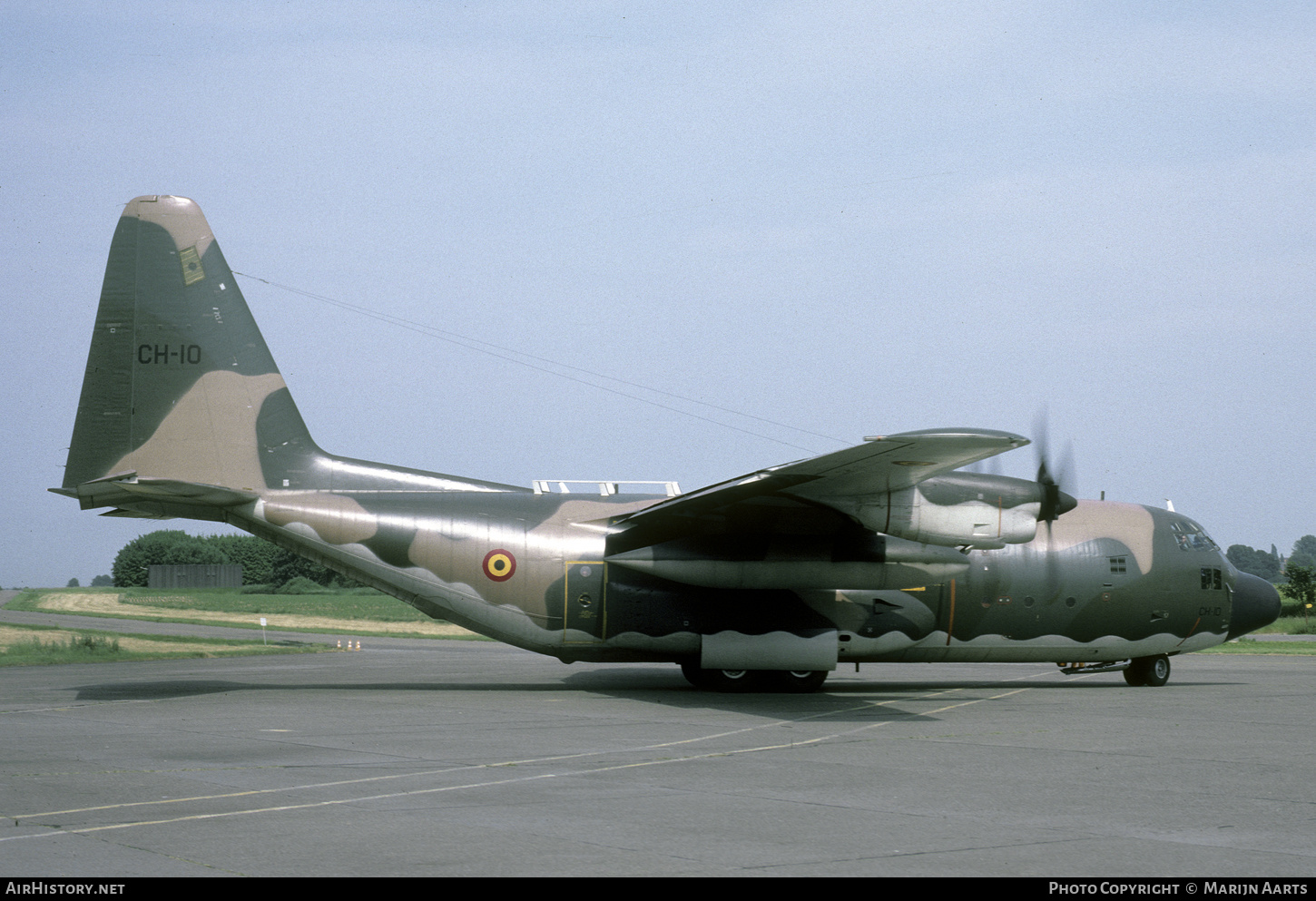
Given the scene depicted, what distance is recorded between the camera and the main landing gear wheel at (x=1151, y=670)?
21781 millimetres

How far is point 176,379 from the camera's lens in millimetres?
18969

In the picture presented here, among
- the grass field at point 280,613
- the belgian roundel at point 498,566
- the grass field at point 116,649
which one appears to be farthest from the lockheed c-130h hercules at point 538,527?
the grass field at point 280,613

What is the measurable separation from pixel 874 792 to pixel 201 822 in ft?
18.5

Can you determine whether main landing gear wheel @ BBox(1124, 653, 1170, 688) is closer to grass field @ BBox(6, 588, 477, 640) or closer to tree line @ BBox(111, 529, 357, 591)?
grass field @ BBox(6, 588, 477, 640)

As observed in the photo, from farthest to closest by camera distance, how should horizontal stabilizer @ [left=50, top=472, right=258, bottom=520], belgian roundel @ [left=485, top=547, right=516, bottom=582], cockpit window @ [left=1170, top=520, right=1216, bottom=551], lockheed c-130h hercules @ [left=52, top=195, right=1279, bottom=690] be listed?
1. cockpit window @ [left=1170, top=520, right=1216, bottom=551]
2. belgian roundel @ [left=485, top=547, right=516, bottom=582]
3. lockheed c-130h hercules @ [left=52, top=195, right=1279, bottom=690]
4. horizontal stabilizer @ [left=50, top=472, right=258, bottom=520]

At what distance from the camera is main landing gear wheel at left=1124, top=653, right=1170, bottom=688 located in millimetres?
21781

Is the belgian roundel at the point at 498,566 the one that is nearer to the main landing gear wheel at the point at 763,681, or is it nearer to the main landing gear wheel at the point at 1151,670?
the main landing gear wheel at the point at 763,681

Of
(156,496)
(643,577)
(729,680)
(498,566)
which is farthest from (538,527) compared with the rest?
(156,496)

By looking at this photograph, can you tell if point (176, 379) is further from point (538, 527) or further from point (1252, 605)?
point (1252, 605)

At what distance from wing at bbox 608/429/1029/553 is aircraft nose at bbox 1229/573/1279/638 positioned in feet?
30.2

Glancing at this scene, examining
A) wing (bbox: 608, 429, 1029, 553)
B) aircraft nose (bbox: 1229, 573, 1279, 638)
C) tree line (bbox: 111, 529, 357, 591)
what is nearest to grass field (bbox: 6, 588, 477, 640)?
wing (bbox: 608, 429, 1029, 553)

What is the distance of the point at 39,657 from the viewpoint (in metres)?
27.4
